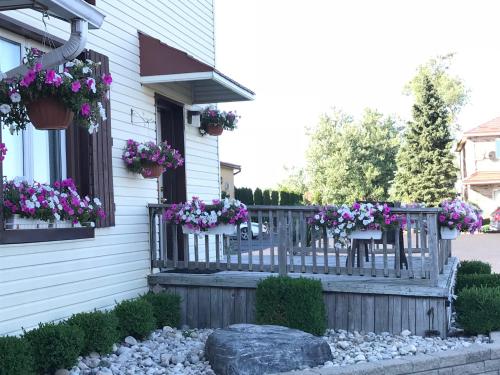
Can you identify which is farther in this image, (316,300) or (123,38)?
(123,38)

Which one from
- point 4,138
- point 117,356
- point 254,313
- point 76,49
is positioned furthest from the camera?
point 254,313

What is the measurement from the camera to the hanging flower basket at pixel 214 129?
8.16 meters

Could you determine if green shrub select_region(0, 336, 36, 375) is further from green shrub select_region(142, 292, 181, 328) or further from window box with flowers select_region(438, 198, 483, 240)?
window box with flowers select_region(438, 198, 483, 240)

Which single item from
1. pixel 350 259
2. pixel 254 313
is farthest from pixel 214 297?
pixel 350 259

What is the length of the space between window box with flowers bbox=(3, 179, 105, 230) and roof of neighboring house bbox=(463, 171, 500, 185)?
1159 inches

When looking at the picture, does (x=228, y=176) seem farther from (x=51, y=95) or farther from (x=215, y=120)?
(x=51, y=95)

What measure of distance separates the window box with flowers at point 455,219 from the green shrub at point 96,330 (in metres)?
3.79

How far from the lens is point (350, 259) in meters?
6.34

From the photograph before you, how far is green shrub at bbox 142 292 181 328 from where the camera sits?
6.08 meters

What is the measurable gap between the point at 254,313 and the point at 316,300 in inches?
32.1

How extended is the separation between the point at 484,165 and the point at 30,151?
30759 mm

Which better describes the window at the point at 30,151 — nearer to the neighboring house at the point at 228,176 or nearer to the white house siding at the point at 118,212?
the white house siding at the point at 118,212

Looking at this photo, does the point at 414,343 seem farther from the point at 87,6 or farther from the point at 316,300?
the point at 87,6

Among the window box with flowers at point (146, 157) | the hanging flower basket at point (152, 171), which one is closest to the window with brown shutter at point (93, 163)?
the window box with flowers at point (146, 157)
